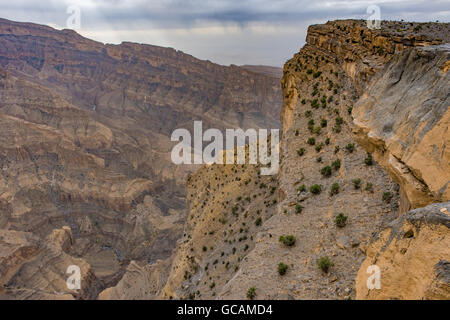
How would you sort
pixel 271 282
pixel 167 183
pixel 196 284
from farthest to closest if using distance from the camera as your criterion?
pixel 167 183 → pixel 196 284 → pixel 271 282

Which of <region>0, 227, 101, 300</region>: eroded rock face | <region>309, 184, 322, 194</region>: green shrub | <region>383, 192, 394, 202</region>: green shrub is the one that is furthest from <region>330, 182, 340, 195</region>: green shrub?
<region>0, 227, 101, 300</region>: eroded rock face

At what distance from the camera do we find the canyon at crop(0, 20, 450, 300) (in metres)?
6.29

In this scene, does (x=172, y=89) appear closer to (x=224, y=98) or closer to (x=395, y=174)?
(x=224, y=98)

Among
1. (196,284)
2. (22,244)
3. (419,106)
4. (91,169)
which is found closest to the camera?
(419,106)

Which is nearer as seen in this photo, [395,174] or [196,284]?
[395,174]

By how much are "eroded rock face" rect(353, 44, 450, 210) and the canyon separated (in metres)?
0.04

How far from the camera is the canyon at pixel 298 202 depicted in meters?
6.29

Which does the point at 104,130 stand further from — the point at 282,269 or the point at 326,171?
the point at 282,269

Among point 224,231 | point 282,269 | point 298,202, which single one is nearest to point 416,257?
point 282,269

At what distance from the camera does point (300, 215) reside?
12523 millimetres

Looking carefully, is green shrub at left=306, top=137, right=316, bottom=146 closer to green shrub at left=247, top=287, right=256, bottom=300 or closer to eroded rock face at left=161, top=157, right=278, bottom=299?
eroded rock face at left=161, top=157, right=278, bottom=299

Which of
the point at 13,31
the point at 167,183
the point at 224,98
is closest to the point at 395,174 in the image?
the point at 167,183

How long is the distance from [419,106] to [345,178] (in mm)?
6467

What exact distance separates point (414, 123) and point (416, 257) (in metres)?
3.30
